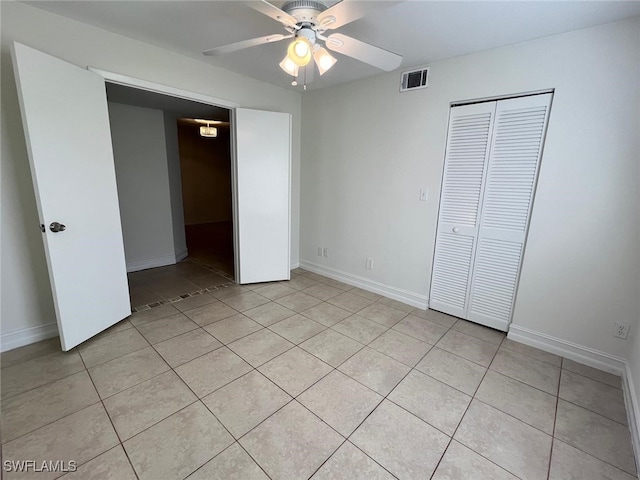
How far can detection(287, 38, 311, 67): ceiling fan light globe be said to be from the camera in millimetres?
1539

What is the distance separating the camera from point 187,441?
1425mm

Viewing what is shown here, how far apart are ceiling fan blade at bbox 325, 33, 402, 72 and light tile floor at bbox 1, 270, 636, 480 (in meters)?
2.11

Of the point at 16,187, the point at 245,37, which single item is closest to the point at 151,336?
the point at 16,187

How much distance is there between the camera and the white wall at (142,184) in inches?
143

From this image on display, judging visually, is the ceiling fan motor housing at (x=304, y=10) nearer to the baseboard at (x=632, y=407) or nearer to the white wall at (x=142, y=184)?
the baseboard at (x=632, y=407)

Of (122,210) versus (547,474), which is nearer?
(547,474)

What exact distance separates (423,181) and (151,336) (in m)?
2.91

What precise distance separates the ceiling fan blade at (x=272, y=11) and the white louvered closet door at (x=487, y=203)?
1.75 meters

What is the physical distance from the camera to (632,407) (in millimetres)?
1656

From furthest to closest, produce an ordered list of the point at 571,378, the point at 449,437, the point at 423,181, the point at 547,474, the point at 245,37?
1. the point at 423,181
2. the point at 245,37
3. the point at 571,378
4. the point at 449,437
5. the point at 547,474

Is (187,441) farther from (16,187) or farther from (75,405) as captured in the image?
(16,187)

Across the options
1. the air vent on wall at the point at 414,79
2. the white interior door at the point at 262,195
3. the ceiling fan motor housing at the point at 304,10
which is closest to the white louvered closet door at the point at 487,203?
the air vent on wall at the point at 414,79

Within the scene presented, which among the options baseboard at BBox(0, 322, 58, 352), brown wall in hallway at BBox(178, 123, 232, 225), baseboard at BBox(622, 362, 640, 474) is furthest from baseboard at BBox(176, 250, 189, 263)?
baseboard at BBox(622, 362, 640, 474)

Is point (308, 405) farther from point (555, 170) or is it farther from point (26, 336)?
point (555, 170)
